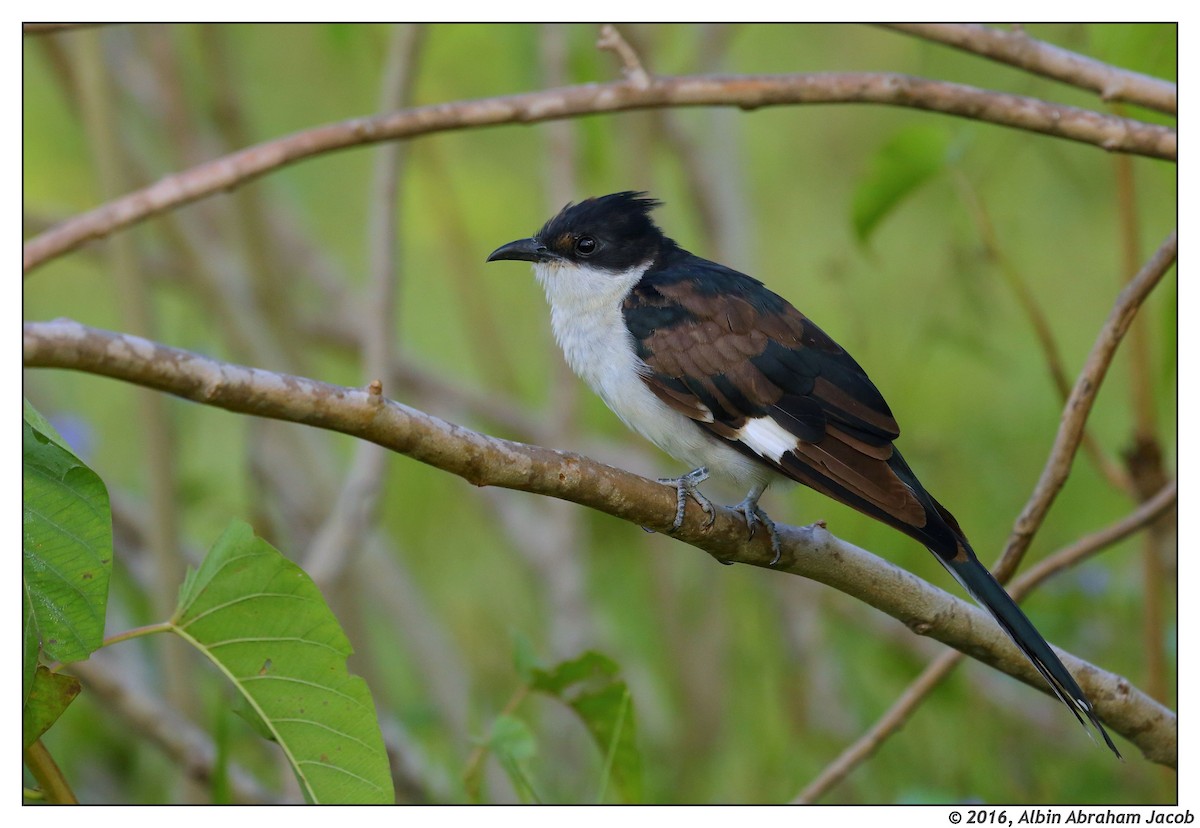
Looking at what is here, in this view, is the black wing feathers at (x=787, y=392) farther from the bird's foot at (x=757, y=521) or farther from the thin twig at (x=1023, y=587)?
the thin twig at (x=1023, y=587)

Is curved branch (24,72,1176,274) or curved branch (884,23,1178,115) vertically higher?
curved branch (884,23,1178,115)

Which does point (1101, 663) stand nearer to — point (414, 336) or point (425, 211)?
point (425, 211)

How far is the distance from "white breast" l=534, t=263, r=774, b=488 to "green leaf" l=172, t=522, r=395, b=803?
1.12 m

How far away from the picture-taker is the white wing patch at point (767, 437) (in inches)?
96.3

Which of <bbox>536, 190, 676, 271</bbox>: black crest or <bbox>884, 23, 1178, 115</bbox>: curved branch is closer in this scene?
<bbox>884, 23, 1178, 115</bbox>: curved branch

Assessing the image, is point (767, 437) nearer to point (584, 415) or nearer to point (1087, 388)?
point (1087, 388)

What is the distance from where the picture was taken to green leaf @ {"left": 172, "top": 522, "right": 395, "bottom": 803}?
1713 millimetres

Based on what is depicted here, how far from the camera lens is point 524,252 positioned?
317 cm

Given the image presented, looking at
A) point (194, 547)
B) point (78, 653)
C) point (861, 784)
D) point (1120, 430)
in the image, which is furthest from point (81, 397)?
point (1120, 430)

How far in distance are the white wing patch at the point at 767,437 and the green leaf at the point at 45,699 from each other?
4.56 ft

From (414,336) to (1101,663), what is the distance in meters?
4.31

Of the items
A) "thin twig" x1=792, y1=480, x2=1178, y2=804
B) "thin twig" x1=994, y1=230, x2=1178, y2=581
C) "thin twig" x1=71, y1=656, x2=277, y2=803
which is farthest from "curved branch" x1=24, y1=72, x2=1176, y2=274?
"thin twig" x1=71, y1=656, x2=277, y2=803

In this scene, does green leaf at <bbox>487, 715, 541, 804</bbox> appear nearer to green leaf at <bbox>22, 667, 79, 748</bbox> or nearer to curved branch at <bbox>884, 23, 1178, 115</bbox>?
green leaf at <bbox>22, 667, 79, 748</bbox>

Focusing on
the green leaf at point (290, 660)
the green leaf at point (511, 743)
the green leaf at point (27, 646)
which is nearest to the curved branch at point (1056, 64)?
the green leaf at point (511, 743)
